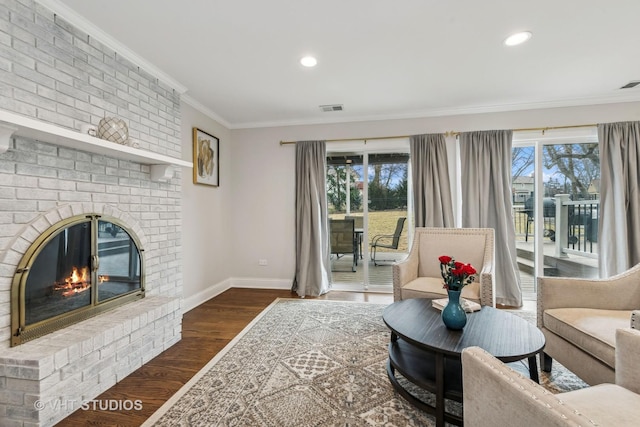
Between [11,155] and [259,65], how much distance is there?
73.0 inches

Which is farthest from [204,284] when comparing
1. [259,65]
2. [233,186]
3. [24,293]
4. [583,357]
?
[583,357]

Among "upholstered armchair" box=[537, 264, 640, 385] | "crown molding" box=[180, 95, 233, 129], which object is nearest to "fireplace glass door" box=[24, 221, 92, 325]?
"crown molding" box=[180, 95, 233, 129]

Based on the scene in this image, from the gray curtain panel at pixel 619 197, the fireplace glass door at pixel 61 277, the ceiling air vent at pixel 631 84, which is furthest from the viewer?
the gray curtain panel at pixel 619 197

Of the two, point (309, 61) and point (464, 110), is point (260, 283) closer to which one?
point (309, 61)

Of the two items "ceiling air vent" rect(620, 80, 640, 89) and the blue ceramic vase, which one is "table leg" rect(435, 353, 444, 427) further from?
"ceiling air vent" rect(620, 80, 640, 89)

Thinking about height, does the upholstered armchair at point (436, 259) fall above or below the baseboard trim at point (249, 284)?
above

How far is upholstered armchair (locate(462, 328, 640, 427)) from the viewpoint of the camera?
0.65 meters

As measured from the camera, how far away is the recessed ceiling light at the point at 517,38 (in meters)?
2.18

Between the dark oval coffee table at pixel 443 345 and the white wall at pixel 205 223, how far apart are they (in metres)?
2.49

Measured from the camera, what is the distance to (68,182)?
1.98 m

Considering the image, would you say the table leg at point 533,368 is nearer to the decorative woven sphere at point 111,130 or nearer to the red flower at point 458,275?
the red flower at point 458,275

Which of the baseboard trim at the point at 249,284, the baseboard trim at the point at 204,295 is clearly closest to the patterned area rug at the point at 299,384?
the baseboard trim at the point at 204,295

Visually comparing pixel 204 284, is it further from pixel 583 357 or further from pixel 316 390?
pixel 583 357

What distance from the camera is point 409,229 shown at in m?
4.10
